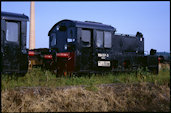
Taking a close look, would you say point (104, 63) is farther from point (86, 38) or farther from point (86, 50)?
point (86, 38)

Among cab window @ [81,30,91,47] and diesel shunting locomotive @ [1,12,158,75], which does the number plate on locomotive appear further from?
cab window @ [81,30,91,47]

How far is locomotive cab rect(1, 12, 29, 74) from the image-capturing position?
22.5ft

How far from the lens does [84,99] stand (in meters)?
5.44

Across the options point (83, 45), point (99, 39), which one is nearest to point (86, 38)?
point (83, 45)

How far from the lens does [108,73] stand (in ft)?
30.8

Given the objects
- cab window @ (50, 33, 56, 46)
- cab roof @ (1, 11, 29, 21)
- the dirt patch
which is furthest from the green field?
cab window @ (50, 33, 56, 46)

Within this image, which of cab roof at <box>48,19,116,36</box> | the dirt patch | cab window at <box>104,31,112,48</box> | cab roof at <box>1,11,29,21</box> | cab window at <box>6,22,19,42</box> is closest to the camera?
the dirt patch

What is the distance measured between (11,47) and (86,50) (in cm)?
323

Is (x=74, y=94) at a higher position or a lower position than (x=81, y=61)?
lower

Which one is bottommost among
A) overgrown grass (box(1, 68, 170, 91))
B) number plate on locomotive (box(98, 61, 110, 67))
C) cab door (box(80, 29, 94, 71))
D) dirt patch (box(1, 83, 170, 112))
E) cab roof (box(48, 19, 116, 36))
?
dirt patch (box(1, 83, 170, 112))

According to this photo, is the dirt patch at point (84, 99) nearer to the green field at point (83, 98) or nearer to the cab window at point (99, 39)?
the green field at point (83, 98)

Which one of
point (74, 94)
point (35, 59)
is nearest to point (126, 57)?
point (35, 59)

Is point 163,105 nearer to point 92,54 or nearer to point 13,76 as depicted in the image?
point 92,54

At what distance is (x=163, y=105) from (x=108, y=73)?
373 centimetres
